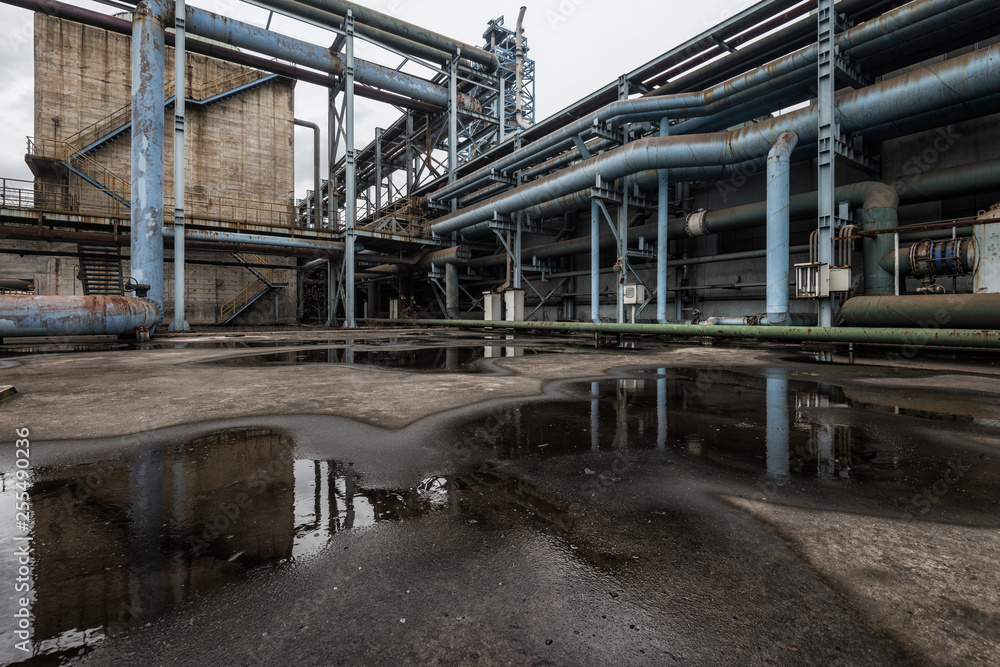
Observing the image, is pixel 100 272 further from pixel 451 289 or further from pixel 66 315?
pixel 451 289

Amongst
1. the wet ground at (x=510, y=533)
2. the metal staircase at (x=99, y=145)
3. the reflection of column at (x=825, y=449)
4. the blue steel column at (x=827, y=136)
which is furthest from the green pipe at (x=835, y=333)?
the metal staircase at (x=99, y=145)

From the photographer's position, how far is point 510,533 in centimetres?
173

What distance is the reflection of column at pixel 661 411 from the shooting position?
2896 mm

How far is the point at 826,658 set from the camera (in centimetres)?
110

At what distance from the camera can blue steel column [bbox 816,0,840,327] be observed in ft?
28.3

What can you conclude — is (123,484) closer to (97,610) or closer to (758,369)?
(97,610)

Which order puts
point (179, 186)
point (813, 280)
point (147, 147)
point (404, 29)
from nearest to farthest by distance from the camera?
point (813, 280), point (147, 147), point (179, 186), point (404, 29)

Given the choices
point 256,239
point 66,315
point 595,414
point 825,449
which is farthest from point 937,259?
point 256,239

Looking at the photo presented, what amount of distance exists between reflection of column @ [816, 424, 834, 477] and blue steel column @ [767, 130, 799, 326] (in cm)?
687

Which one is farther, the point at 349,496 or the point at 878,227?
the point at 878,227

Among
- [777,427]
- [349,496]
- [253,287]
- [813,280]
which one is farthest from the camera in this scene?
[253,287]

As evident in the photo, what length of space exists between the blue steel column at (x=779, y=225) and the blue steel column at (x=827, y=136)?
58 cm

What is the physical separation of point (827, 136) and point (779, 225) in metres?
1.89

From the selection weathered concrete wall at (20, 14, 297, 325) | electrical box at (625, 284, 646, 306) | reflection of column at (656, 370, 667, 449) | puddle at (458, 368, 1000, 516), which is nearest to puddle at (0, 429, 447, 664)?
puddle at (458, 368, 1000, 516)
